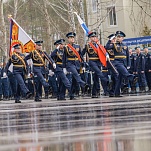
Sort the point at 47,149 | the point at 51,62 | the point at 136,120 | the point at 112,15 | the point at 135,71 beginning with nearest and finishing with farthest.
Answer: the point at 47,149
the point at 136,120
the point at 51,62
the point at 135,71
the point at 112,15

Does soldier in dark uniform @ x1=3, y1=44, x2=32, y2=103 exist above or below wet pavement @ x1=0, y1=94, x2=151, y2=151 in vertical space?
above

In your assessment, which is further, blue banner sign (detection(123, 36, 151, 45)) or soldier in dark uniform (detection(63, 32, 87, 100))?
blue banner sign (detection(123, 36, 151, 45))

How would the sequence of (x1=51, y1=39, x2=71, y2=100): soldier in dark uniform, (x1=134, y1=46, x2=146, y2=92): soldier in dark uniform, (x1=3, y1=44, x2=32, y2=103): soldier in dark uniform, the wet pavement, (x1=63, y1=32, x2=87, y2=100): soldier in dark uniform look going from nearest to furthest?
the wet pavement → (x1=63, y1=32, x2=87, y2=100): soldier in dark uniform → (x1=3, y1=44, x2=32, y2=103): soldier in dark uniform → (x1=51, y1=39, x2=71, y2=100): soldier in dark uniform → (x1=134, y1=46, x2=146, y2=92): soldier in dark uniform

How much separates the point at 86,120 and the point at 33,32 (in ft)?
209

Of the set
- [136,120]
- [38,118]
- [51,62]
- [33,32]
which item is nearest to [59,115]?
[38,118]

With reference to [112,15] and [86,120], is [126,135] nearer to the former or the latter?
[86,120]

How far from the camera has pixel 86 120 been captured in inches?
430

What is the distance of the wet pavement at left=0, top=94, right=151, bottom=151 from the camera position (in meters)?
7.72

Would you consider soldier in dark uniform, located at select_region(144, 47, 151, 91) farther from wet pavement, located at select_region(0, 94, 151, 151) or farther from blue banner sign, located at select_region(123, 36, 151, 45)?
wet pavement, located at select_region(0, 94, 151, 151)

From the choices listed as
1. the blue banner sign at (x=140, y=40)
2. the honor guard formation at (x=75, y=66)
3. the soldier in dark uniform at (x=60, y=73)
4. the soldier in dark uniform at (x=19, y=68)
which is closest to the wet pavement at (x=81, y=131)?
the honor guard formation at (x=75, y=66)

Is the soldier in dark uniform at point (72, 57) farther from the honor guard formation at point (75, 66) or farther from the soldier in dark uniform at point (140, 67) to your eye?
the soldier in dark uniform at point (140, 67)

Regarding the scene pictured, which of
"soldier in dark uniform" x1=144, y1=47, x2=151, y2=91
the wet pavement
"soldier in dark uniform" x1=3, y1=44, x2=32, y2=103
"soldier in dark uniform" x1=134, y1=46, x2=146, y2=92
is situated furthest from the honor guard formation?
the wet pavement

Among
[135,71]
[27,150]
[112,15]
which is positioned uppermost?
[112,15]

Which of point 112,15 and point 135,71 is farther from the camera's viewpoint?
point 112,15
